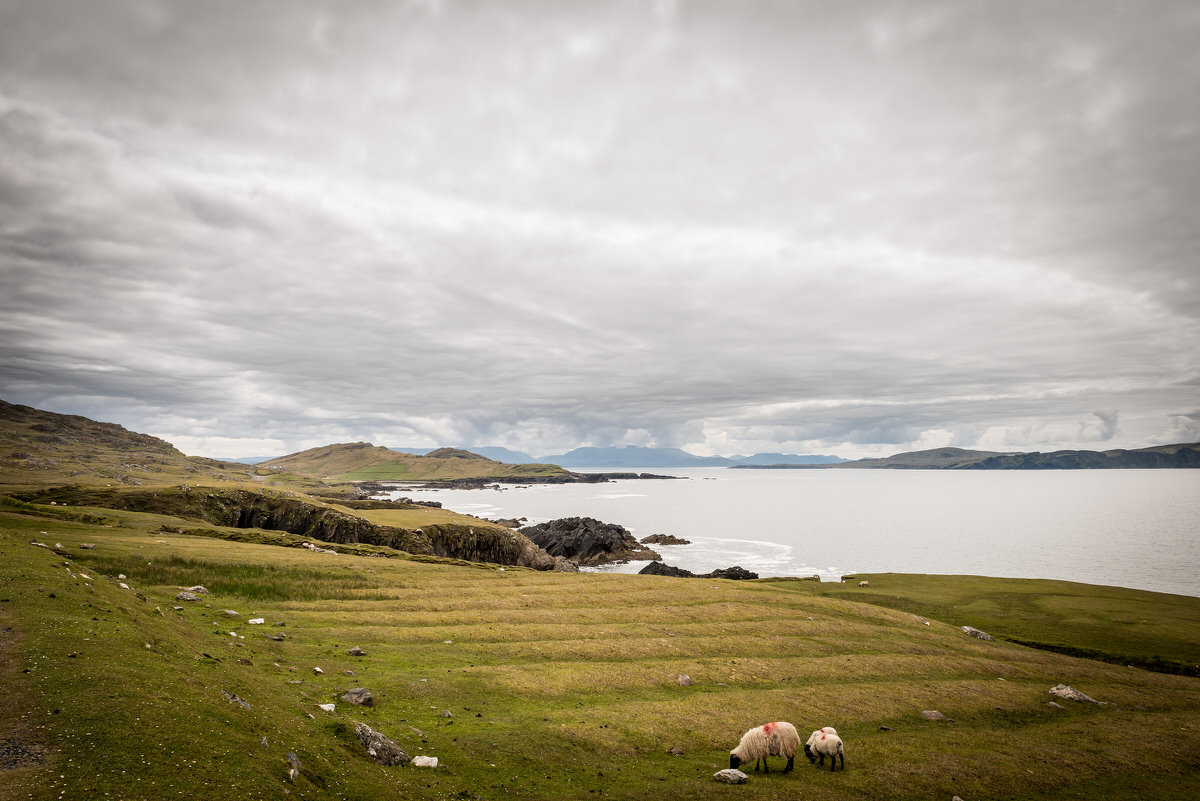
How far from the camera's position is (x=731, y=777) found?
22.1 metres

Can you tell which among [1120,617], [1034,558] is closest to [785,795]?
[1120,617]

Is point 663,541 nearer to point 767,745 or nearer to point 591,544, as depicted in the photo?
point 591,544

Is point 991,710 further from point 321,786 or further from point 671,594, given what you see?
point 321,786

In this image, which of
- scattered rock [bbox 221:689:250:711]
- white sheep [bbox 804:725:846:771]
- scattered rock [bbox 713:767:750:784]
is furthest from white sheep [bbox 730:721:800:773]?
scattered rock [bbox 221:689:250:711]

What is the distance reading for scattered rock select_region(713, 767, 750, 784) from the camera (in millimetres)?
22016

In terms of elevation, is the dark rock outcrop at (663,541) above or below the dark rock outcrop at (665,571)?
below

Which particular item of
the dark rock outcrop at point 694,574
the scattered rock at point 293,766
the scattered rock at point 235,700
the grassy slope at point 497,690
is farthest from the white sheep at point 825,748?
the dark rock outcrop at point 694,574

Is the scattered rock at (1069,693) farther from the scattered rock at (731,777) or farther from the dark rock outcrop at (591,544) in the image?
the dark rock outcrop at (591,544)

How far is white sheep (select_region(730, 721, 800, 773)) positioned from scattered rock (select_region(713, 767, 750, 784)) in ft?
3.16

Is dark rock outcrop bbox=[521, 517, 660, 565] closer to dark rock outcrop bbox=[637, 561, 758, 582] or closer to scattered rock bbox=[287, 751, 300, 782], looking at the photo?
dark rock outcrop bbox=[637, 561, 758, 582]

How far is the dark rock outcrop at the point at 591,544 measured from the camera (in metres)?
125

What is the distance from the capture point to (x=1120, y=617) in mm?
61406

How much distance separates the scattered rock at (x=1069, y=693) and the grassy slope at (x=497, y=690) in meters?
0.99

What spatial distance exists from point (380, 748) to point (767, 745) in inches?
636
